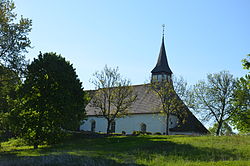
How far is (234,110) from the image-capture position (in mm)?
40000

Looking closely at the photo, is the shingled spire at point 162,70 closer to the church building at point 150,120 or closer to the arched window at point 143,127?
the church building at point 150,120

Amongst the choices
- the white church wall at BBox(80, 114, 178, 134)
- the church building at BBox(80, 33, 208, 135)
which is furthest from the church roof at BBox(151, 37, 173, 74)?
the white church wall at BBox(80, 114, 178, 134)

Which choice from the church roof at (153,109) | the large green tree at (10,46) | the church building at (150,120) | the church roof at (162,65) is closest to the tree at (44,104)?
the large green tree at (10,46)

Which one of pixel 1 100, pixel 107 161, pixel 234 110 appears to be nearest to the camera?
pixel 107 161

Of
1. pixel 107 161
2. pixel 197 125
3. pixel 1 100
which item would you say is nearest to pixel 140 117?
pixel 197 125

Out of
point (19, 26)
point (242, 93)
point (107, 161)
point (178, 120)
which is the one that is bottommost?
point (107, 161)

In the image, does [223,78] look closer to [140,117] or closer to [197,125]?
[197,125]

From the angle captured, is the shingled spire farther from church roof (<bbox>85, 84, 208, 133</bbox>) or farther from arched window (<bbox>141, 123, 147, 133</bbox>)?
arched window (<bbox>141, 123, 147, 133</bbox>)

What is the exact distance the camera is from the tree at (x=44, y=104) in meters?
24.8

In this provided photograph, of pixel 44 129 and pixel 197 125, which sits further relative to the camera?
pixel 197 125

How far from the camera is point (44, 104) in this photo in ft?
82.6

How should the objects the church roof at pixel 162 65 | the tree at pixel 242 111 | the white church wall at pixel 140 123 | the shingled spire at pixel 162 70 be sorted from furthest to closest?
1. the church roof at pixel 162 65
2. the shingled spire at pixel 162 70
3. the white church wall at pixel 140 123
4. the tree at pixel 242 111

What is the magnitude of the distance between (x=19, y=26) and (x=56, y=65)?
5951 mm

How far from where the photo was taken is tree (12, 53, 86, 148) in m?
24.8
